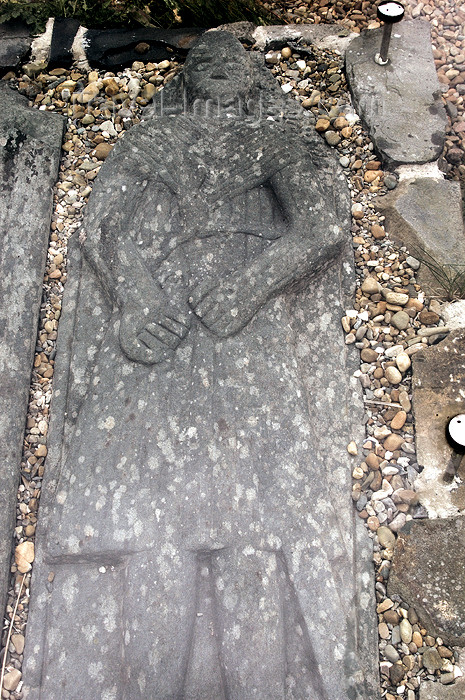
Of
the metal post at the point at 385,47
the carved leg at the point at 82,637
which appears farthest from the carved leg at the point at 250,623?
the metal post at the point at 385,47

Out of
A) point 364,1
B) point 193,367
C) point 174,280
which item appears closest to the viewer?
point 193,367

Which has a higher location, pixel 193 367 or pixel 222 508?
pixel 193 367

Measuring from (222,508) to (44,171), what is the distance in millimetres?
2100

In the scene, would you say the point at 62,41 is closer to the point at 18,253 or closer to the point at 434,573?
the point at 18,253

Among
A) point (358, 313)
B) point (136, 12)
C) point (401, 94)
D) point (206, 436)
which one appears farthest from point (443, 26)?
point (206, 436)

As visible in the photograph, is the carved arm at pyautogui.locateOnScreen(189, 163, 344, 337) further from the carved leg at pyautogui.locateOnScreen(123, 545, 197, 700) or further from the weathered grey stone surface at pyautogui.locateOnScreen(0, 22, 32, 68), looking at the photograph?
the weathered grey stone surface at pyautogui.locateOnScreen(0, 22, 32, 68)

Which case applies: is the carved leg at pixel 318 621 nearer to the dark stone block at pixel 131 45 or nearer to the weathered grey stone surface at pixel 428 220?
the weathered grey stone surface at pixel 428 220

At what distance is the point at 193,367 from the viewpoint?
8.49 ft

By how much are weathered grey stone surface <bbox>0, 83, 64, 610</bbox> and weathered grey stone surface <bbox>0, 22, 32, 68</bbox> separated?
0.25 m

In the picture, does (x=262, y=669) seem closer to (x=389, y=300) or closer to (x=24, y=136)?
(x=389, y=300)

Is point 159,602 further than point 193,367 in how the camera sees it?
No

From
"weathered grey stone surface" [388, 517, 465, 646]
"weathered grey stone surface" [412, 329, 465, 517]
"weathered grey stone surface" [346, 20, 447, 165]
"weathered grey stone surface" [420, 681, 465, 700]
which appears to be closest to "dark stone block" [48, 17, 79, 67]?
"weathered grey stone surface" [346, 20, 447, 165]

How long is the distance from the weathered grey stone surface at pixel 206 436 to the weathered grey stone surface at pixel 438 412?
27 centimetres

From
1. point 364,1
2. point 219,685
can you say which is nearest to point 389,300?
point 219,685
